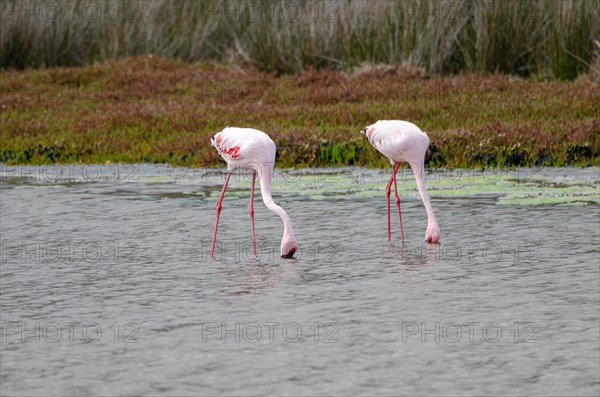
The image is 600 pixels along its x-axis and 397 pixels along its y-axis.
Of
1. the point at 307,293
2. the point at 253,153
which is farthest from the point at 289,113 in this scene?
the point at 307,293

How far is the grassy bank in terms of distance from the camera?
14.7m

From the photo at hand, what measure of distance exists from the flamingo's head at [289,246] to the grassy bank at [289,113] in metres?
5.65

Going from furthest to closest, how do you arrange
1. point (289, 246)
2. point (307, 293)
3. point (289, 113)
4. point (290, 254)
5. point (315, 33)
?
point (315, 33), point (289, 113), point (290, 254), point (289, 246), point (307, 293)

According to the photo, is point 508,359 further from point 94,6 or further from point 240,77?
point 94,6

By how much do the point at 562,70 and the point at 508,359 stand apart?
1417 centimetres

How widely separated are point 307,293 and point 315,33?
14.0m

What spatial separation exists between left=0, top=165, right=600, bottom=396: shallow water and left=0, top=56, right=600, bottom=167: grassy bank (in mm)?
2093

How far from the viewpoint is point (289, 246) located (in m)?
8.83
